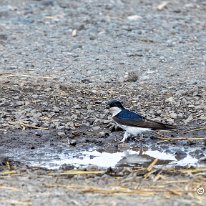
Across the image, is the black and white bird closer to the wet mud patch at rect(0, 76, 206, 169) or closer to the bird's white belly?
the bird's white belly

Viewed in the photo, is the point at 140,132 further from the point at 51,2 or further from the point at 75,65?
the point at 51,2

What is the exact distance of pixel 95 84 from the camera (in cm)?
1037

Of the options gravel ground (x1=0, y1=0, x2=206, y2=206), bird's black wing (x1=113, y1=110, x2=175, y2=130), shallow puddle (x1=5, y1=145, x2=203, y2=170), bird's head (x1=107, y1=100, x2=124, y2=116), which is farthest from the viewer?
bird's head (x1=107, y1=100, x2=124, y2=116)

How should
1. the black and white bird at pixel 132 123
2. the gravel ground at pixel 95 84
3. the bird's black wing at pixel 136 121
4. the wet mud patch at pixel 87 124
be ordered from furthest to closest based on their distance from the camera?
the black and white bird at pixel 132 123 → the bird's black wing at pixel 136 121 → the wet mud patch at pixel 87 124 → the gravel ground at pixel 95 84

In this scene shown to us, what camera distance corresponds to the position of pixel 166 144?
27.9 feet

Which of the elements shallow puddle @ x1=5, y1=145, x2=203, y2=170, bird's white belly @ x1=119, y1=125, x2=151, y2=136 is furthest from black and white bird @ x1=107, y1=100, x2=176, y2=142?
shallow puddle @ x1=5, y1=145, x2=203, y2=170

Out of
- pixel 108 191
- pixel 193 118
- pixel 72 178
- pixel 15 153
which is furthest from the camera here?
pixel 193 118

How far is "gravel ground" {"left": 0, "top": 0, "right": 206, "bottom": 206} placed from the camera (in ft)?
22.3

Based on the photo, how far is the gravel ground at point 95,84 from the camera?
22.3 ft

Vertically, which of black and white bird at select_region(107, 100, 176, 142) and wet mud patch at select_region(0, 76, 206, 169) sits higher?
black and white bird at select_region(107, 100, 176, 142)

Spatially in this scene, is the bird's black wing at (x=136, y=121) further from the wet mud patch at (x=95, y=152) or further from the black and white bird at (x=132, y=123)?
the wet mud patch at (x=95, y=152)

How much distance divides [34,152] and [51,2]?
22.6 feet

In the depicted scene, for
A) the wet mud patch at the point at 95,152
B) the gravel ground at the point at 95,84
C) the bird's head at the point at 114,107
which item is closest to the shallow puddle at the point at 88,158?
the wet mud patch at the point at 95,152

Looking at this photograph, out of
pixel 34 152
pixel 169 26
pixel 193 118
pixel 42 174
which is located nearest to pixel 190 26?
pixel 169 26
